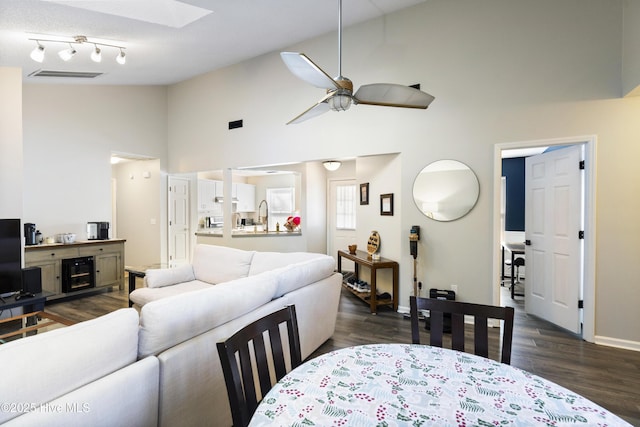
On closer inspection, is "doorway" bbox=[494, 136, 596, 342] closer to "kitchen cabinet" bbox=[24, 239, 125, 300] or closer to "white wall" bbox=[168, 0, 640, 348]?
"white wall" bbox=[168, 0, 640, 348]

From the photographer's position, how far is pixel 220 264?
3.79 metres

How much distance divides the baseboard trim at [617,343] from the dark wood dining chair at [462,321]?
2.60 m

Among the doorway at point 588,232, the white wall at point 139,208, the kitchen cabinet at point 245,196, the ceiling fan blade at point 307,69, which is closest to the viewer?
the ceiling fan blade at point 307,69

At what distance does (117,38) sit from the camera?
3.71m

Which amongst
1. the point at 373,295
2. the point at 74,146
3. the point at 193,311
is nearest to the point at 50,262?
the point at 74,146

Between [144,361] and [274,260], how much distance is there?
2205 mm

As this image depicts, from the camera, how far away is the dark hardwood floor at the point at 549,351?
235 cm

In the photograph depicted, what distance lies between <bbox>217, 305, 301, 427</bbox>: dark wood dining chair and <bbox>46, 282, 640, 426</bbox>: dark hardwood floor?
1.67 m

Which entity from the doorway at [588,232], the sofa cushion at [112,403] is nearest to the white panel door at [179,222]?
the sofa cushion at [112,403]

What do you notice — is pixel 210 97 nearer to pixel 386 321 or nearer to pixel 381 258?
pixel 381 258

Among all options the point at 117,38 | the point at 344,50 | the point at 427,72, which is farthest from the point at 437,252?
the point at 117,38

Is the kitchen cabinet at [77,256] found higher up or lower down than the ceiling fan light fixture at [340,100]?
lower down

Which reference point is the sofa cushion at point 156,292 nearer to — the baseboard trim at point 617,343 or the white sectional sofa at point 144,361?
the white sectional sofa at point 144,361

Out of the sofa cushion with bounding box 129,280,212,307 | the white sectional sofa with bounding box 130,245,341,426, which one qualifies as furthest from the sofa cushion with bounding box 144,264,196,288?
the white sectional sofa with bounding box 130,245,341,426
